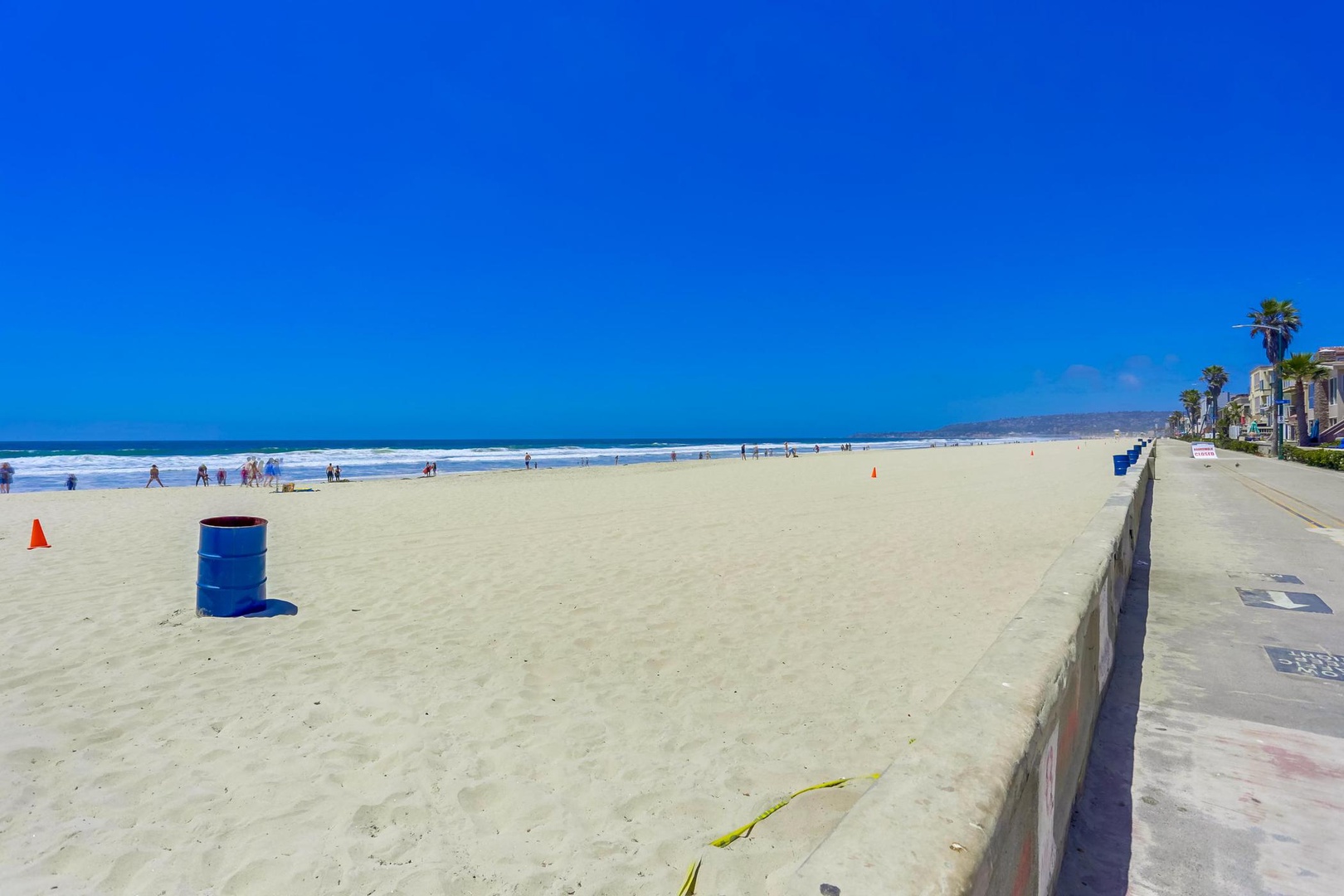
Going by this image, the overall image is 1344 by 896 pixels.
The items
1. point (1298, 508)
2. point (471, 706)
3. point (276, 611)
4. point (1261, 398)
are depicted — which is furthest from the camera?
point (1261, 398)

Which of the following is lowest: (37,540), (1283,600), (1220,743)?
(1220,743)

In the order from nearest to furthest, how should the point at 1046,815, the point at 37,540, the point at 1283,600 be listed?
the point at 1046,815 → the point at 1283,600 → the point at 37,540

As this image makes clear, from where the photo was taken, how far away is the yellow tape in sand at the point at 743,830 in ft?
8.92

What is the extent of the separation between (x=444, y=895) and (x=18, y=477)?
51066mm

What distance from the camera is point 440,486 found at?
2745cm

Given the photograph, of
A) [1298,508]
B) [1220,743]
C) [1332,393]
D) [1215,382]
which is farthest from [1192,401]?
[1220,743]

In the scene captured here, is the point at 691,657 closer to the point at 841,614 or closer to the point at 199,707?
the point at 841,614

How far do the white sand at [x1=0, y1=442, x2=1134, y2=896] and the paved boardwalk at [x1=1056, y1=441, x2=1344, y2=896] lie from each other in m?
1.05

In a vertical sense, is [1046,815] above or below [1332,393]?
below

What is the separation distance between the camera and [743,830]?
315cm

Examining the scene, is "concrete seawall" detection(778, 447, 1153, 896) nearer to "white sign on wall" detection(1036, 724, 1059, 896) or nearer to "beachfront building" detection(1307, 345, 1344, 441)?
"white sign on wall" detection(1036, 724, 1059, 896)

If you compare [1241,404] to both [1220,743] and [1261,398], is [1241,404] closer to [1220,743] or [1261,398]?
[1261,398]

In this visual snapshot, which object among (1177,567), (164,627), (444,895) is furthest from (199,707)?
(1177,567)

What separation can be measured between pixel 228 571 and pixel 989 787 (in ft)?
23.1
